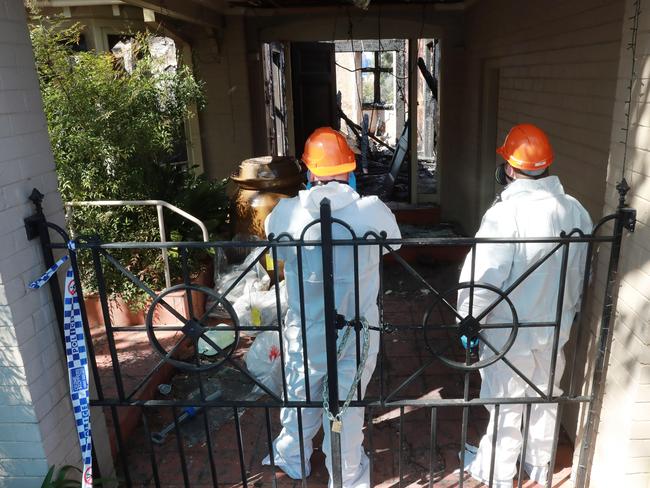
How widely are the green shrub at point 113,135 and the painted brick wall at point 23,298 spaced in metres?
1.96

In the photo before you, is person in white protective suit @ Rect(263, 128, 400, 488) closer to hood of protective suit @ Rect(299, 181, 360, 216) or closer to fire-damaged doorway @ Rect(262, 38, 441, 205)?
hood of protective suit @ Rect(299, 181, 360, 216)

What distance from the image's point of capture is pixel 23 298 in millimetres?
2102

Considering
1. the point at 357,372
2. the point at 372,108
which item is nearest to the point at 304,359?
the point at 357,372

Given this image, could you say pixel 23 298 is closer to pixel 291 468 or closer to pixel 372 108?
pixel 291 468

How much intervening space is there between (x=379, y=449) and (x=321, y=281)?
3.81ft

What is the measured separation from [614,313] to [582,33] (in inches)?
70.9

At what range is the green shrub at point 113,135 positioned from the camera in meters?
→ 4.03

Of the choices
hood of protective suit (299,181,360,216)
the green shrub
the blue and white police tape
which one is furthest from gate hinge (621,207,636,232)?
the green shrub

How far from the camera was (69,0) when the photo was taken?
17.1 feet

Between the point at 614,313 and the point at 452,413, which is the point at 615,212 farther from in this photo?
the point at 452,413

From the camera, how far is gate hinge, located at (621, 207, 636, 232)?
2.02m

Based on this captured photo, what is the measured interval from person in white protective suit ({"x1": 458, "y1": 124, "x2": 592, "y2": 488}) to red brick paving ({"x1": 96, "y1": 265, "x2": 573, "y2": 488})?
41 cm

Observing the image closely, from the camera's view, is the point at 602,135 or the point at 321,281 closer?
the point at 321,281

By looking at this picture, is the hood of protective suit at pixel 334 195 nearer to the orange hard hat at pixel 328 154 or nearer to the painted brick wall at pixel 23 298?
the orange hard hat at pixel 328 154
